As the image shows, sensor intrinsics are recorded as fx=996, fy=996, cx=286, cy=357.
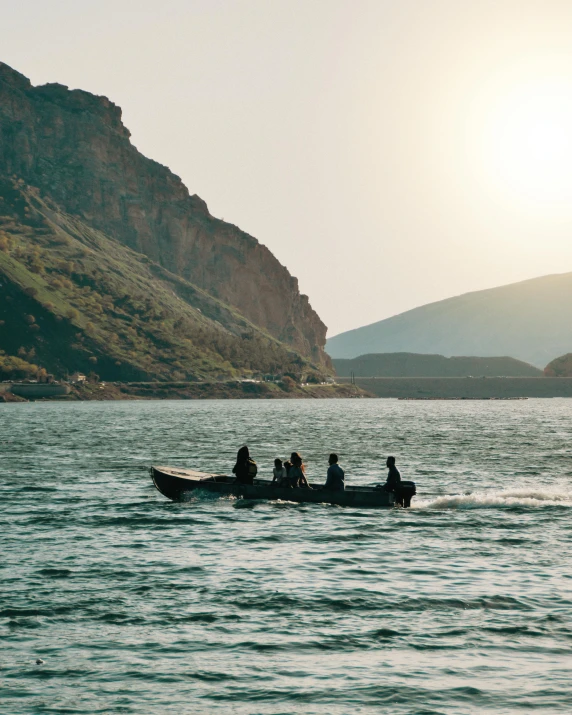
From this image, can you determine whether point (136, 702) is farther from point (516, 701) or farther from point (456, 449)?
point (456, 449)

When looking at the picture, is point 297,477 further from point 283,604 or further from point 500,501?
point 283,604

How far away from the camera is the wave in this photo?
4828 cm

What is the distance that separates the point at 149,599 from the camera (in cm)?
2731

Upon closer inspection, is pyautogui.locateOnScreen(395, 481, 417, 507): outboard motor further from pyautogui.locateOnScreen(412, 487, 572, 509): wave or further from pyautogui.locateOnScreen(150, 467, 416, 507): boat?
pyautogui.locateOnScreen(412, 487, 572, 509): wave

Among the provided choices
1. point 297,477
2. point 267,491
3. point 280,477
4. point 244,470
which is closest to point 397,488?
point 297,477

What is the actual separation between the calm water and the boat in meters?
0.60

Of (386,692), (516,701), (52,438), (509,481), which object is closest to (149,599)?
(386,692)

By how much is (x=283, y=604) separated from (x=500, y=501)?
980 inches

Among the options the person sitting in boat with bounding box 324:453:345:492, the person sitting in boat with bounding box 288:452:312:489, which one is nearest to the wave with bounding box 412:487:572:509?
the person sitting in boat with bounding box 324:453:345:492

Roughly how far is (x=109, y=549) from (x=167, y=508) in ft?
39.9

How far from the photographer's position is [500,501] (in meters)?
49.2

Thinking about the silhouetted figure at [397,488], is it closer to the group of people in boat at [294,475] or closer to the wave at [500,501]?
the group of people in boat at [294,475]

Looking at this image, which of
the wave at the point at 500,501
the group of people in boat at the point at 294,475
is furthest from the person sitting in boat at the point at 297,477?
the wave at the point at 500,501

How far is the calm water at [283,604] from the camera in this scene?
1972 centimetres
